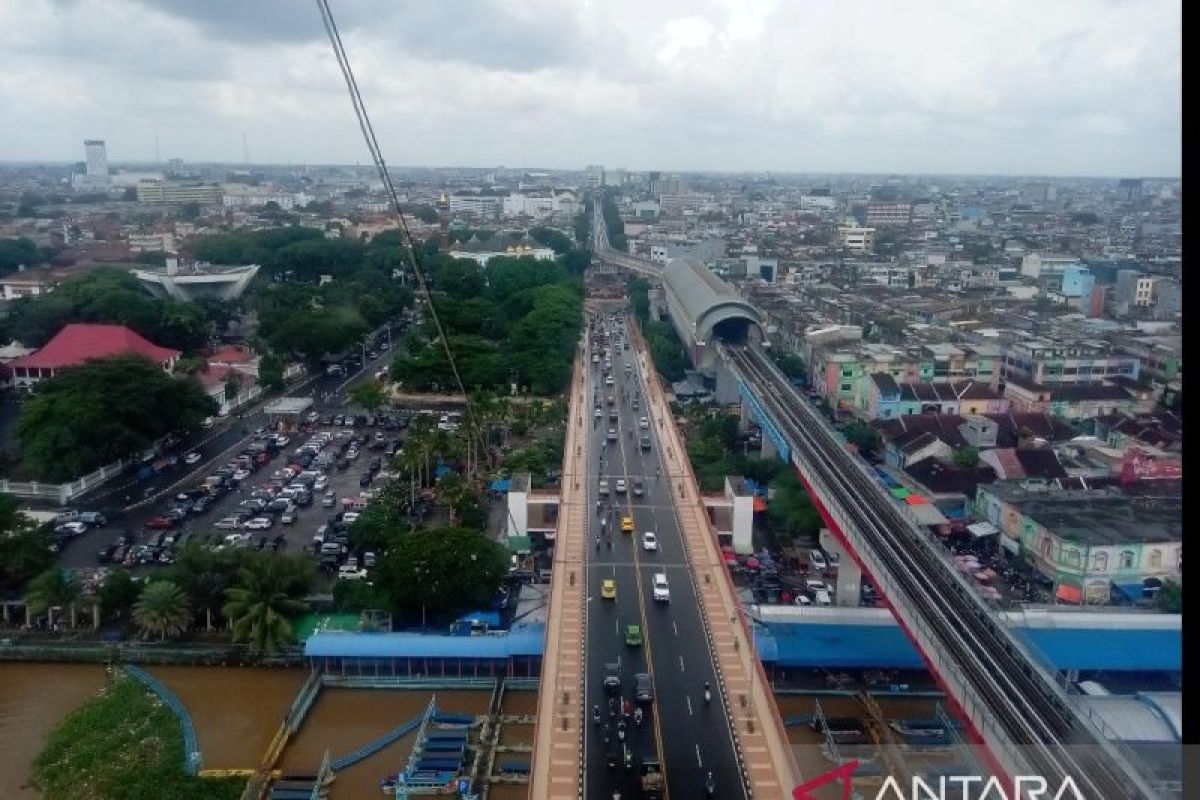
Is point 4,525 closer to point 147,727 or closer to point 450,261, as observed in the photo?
point 147,727

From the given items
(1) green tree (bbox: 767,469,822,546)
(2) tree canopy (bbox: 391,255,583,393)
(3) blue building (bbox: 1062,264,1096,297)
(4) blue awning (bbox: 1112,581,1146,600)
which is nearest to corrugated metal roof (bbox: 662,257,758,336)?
(2) tree canopy (bbox: 391,255,583,393)

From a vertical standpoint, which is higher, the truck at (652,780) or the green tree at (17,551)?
the green tree at (17,551)

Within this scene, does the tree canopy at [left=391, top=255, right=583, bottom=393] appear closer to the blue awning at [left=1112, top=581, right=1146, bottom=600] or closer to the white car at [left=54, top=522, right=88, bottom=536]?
the white car at [left=54, top=522, right=88, bottom=536]

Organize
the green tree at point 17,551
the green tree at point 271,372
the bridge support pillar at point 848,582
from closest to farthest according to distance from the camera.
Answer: the green tree at point 17,551 < the bridge support pillar at point 848,582 < the green tree at point 271,372

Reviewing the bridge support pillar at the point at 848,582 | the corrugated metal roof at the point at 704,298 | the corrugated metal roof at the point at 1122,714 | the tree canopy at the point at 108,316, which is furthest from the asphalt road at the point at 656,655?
the tree canopy at the point at 108,316

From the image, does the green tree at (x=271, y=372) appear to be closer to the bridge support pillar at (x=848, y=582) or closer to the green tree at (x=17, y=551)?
the green tree at (x=17, y=551)
